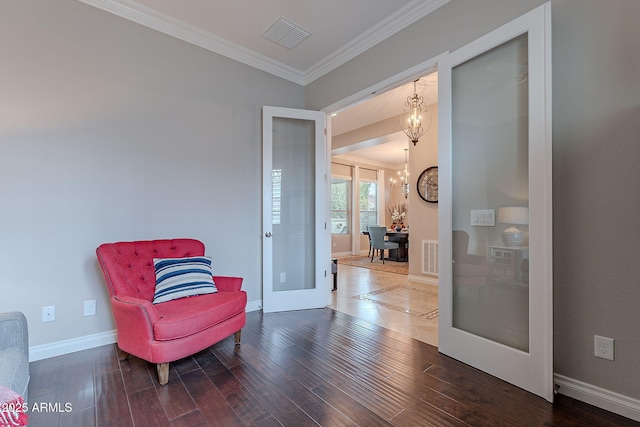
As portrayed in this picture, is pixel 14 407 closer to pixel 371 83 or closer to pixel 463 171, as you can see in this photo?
pixel 463 171

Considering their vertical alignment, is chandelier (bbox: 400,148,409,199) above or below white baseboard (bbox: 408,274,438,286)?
above

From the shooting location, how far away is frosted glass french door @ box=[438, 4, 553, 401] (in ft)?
5.48

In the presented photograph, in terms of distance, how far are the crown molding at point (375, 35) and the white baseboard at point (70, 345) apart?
3453 mm

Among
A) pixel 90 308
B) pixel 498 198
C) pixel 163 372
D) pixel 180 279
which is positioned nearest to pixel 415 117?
pixel 498 198

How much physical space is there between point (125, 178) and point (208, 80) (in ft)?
4.35

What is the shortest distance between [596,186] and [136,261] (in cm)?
319

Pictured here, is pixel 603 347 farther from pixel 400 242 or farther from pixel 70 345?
pixel 400 242

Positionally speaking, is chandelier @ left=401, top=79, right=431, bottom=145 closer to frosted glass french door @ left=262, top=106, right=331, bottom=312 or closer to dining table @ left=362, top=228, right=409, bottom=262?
frosted glass french door @ left=262, top=106, right=331, bottom=312

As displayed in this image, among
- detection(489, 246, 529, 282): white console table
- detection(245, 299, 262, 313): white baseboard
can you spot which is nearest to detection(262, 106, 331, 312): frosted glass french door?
detection(245, 299, 262, 313): white baseboard

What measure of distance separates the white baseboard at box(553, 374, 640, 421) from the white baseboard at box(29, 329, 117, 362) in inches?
130

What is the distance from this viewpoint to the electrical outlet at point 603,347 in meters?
1.57

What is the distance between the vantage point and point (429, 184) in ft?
15.6

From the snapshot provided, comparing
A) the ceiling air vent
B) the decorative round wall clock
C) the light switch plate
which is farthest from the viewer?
the decorative round wall clock

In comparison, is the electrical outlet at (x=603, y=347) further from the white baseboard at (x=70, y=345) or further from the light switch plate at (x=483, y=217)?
the white baseboard at (x=70, y=345)
